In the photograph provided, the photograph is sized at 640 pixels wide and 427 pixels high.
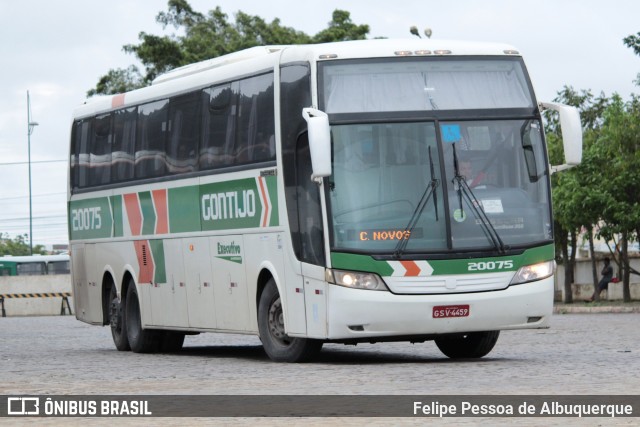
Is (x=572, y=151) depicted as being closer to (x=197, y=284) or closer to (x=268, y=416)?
(x=197, y=284)

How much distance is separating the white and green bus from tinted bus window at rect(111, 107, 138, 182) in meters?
3.47

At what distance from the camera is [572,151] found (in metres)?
17.5

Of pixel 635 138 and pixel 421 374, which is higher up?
pixel 635 138

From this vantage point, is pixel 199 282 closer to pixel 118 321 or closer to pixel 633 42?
pixel 118 321

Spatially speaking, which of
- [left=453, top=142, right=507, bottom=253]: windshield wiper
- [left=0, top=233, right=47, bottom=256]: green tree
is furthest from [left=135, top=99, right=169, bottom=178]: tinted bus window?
[left=0, top=233, right=47, bottom=256]: green tree

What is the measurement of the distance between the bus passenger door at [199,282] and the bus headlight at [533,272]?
15.5ft

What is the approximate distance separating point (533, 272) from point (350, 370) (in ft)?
8.18

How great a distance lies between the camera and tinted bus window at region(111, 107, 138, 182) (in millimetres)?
23016

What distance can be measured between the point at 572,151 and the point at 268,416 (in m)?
7.43

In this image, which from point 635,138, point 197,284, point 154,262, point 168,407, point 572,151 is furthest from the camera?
point 635,138

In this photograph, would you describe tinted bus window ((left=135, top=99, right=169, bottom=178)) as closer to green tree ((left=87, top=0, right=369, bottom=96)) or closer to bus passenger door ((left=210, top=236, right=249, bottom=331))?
bus passenger door ((left=210, top=236, right=249, bottom=331))

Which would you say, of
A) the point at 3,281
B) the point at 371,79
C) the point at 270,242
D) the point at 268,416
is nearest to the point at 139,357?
the point at 270,242

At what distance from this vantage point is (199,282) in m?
20.9

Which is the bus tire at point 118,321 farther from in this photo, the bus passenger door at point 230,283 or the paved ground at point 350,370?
the bus passenger door at point 230,283
